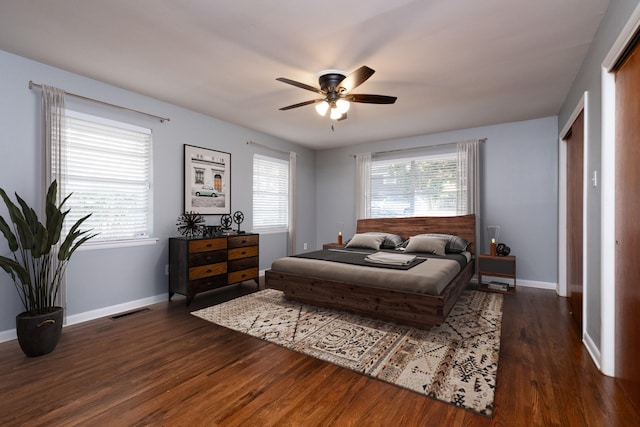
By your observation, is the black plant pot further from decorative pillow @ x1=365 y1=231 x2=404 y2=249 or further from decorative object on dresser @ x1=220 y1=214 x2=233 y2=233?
decorative pillow @ x1=365 y1=231 x2=404 y2=249

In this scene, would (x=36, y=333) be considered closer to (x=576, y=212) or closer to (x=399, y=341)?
(x=399, y=341)

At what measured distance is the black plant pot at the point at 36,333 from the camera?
2.39 m

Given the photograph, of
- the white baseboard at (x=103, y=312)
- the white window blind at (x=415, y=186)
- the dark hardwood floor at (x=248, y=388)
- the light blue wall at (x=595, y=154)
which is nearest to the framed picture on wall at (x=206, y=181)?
the white baseboard at (x=103, y=312)

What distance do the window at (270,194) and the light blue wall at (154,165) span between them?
194 mm

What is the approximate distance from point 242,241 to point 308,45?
279cm

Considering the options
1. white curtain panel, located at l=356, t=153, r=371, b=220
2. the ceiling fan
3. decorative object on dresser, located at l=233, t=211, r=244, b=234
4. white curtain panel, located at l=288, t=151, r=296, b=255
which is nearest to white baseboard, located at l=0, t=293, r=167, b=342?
decorative object on dresser, located at l=233, t=211, r=244, b=234

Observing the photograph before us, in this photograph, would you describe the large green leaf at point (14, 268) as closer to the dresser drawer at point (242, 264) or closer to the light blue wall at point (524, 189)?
the dresser drawer at point (242, 264)

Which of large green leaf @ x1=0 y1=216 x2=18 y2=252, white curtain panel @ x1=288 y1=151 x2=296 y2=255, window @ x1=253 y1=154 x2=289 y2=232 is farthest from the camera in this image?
white curtain panel @ x1=288 y1=151 x2=296 y2=255

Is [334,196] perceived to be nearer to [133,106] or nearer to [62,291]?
[133,106]

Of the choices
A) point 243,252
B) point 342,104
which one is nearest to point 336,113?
point 342,104

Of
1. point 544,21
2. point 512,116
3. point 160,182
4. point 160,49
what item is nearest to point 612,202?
point 544,21

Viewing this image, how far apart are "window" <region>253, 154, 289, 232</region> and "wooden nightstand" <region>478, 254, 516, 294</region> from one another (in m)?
3.46

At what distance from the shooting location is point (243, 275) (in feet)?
14.4

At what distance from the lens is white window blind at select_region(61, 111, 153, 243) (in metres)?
3.19
